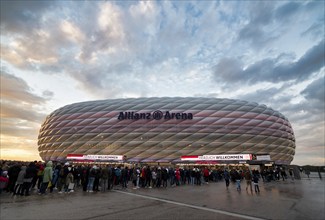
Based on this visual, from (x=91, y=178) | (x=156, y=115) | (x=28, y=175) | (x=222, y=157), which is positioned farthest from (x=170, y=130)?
(x=28, y=175)

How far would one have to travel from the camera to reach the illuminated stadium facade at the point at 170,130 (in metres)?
51.3

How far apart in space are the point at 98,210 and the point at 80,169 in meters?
8.59

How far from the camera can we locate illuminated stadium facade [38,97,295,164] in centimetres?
5128

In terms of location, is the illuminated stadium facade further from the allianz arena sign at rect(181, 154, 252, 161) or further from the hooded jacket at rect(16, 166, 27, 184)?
the hooded jacket at rect(16, 166, 27, 184)

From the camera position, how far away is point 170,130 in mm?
51750

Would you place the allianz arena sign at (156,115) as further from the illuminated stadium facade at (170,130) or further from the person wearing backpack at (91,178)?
the person wearing backpack at (91,178)

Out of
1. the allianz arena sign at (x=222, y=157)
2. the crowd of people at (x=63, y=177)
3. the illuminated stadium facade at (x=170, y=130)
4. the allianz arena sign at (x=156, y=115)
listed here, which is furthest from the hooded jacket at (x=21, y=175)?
the allianz arena sign at (x=156, y=115)

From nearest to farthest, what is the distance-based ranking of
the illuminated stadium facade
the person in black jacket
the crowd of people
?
the person in black jacket
the crowd of people
the illuminated stadium facade

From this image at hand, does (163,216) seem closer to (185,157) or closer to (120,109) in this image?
(185,157)

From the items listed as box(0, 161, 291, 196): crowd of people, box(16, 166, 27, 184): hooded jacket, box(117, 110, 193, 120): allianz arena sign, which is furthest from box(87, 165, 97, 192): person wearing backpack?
box(117, 110, 193, 120): allianz arena sign

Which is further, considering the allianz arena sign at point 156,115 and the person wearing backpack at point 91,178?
the allianz arena sign at point 156,115

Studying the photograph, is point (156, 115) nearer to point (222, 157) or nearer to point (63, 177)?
point (222, 157)

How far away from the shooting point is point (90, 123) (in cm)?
5650

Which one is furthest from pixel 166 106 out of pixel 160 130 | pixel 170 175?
pixel 170 175
